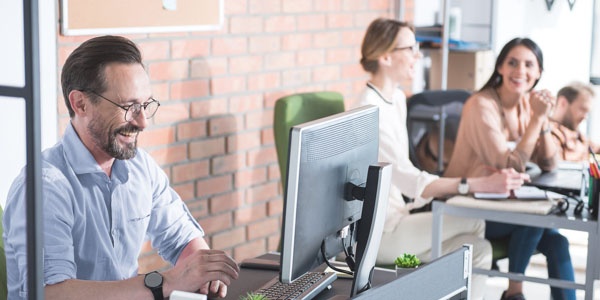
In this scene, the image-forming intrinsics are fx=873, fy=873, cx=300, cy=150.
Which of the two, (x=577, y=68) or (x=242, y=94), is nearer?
(x=242, y=94)

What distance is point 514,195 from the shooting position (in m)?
3.30

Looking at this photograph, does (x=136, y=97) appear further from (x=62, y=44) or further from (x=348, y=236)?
(x=62, y=44)

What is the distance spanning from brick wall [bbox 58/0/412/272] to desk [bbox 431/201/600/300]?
36.0 inches

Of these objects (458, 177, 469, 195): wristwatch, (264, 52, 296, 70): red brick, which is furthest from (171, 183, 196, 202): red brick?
(458, 177, 469, 195): wristwatch

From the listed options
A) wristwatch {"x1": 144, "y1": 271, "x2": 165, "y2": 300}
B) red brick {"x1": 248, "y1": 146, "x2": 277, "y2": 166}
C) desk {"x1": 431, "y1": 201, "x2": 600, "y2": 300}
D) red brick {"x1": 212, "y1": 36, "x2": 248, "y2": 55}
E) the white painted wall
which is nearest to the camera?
wristwatch {"x1": 144, "y1": 271, "x2": 165, "y2": 300}

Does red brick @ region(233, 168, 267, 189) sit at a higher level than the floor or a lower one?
higher

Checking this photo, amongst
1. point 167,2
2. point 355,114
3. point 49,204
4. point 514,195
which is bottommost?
point 514,195

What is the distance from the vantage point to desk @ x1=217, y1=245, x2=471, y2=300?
63.4 inches

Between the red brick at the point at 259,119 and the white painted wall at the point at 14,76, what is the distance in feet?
3.78

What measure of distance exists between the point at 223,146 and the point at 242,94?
9.6 inches

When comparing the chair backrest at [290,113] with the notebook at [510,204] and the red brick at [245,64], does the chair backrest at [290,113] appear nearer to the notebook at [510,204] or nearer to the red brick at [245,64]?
the red brick at [245,64]

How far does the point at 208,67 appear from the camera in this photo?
351 cm

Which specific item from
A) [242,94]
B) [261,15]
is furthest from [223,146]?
[261,15]

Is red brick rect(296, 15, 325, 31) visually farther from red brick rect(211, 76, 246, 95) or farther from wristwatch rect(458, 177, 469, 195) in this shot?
wristwatch rect(458, 177, 469, 195)
